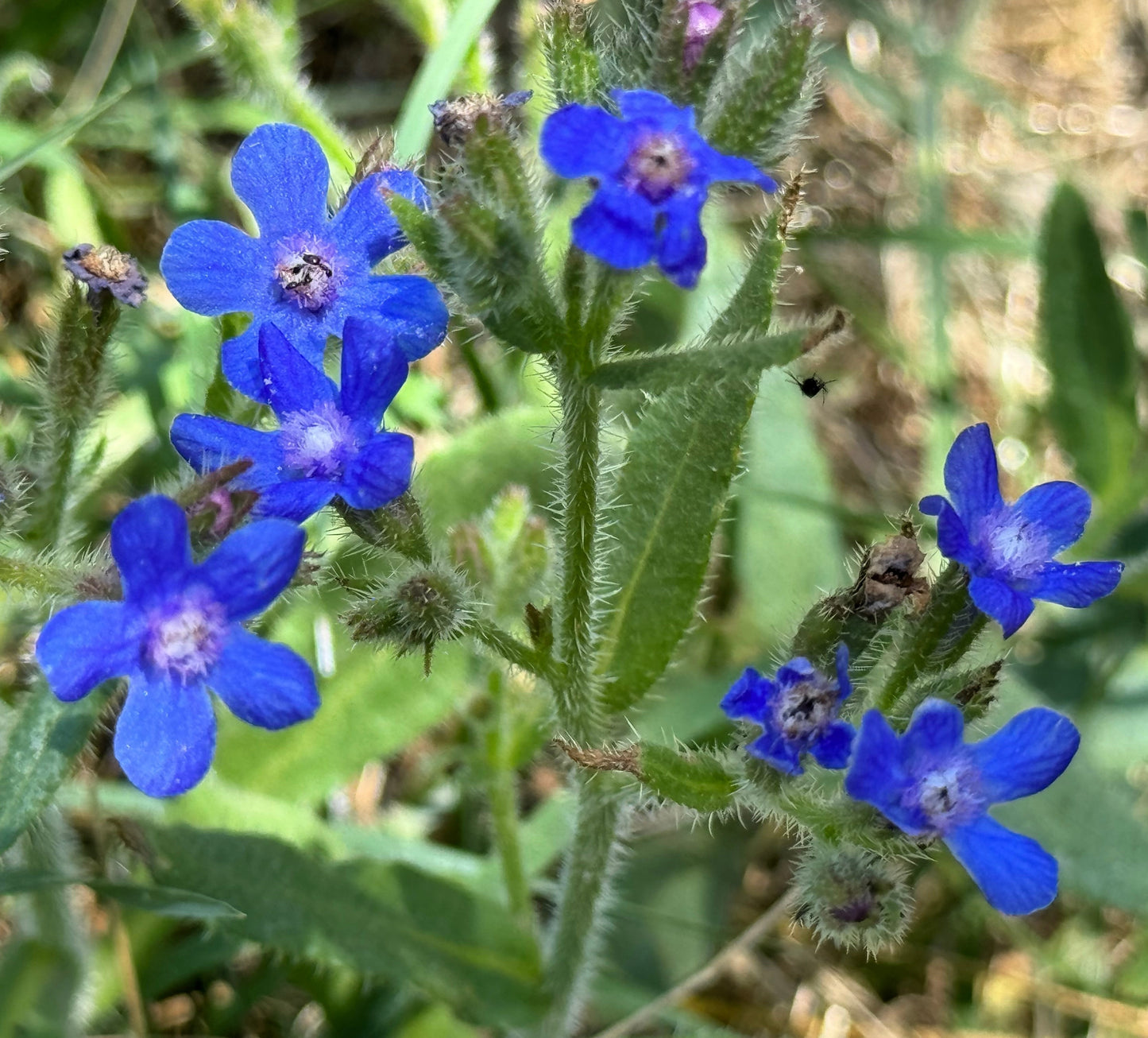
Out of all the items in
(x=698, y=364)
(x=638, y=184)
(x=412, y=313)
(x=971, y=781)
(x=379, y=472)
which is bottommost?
(x=971, y=781)

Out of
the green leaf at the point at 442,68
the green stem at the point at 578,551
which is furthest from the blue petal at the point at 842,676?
the green leaf at the point at 442,68

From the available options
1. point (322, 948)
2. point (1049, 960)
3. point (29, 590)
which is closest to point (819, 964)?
point (1049, 960)

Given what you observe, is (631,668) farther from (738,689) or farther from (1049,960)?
(1049,960)

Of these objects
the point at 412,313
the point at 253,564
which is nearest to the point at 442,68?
the point at 412,313

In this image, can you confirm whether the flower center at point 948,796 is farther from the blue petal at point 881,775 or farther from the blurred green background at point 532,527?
the blurred green background at point 532,527

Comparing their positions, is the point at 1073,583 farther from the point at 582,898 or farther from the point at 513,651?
the point at 582,898

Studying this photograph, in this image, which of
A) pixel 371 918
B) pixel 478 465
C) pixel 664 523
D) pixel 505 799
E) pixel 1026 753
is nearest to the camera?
Answer: pixel 1026 753
